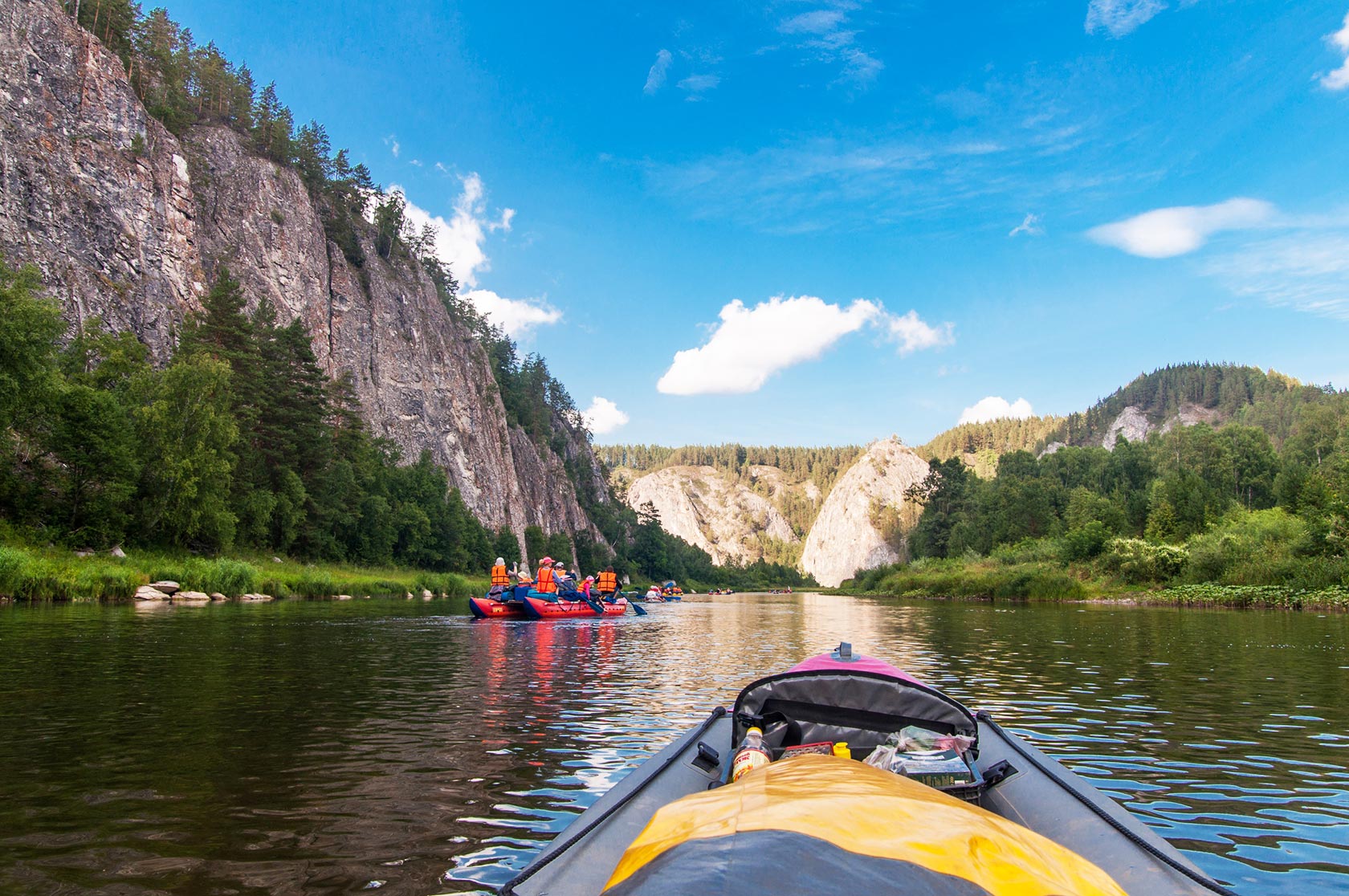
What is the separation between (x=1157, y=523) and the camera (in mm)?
56281

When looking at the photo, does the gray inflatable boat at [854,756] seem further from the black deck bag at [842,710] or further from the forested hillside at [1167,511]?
the forested hillside at [1167,511]

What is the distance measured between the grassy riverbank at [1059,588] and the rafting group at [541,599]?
27.1m

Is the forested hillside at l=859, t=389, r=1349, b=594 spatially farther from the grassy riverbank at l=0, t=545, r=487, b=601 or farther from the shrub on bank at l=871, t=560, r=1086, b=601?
the grassy riverbank at l=0, t=545, r=487, b=601

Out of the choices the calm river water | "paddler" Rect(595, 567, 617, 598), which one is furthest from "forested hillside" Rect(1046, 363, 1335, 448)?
the calm river water

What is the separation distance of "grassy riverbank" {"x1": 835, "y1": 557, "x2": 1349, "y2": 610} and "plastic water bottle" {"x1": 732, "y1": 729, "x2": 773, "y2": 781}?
34320 mm

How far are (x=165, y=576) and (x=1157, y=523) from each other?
60456 mm

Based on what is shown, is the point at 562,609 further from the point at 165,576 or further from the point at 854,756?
the point at 854,756

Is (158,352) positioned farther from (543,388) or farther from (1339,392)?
(1339,392)

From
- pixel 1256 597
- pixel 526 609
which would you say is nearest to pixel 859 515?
pixel 1256 597

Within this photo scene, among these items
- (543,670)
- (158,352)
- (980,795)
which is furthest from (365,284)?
(980,795)

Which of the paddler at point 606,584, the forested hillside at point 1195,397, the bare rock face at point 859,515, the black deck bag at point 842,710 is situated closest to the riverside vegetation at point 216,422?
the paddler at point 606,584

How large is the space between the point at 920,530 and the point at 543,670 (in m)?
83.4

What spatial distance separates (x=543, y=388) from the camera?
110062 mm

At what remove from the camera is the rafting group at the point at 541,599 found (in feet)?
89.1
